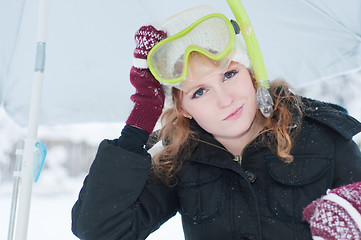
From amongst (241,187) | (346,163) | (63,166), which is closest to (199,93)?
(241,187)

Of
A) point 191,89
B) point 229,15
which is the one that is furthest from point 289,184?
point 229,15

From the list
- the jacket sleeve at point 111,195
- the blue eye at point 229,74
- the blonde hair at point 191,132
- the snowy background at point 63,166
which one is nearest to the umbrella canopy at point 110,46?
the blonde hair at point 191,132

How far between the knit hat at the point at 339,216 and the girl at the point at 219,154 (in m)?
0.44

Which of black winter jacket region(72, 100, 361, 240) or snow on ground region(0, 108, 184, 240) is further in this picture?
snow on ground region(0, 108, 184, 240)

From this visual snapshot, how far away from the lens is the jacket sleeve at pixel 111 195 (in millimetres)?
1096

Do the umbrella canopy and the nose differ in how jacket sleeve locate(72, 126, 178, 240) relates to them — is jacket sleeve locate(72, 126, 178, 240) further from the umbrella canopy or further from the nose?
the umbrella canopy

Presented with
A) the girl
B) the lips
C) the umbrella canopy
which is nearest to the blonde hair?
the girl

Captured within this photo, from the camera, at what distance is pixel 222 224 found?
114 centimetres

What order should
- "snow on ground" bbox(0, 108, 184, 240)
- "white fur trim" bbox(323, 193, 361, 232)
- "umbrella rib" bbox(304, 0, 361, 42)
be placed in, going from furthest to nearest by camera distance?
"snow on ground" bbox(0, 108, 184, 240), "umbrella rib" bbox(304, 0, 361, 42), "white fur trim" bbox(323, 193, 361, 232)

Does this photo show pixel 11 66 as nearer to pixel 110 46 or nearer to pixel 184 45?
pixel 110 46

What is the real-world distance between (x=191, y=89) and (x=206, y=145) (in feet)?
0.66

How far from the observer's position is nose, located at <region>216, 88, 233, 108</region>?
1.12 metres

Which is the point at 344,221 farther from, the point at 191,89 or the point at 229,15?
the point at 229,15

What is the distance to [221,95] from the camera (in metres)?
1.12
